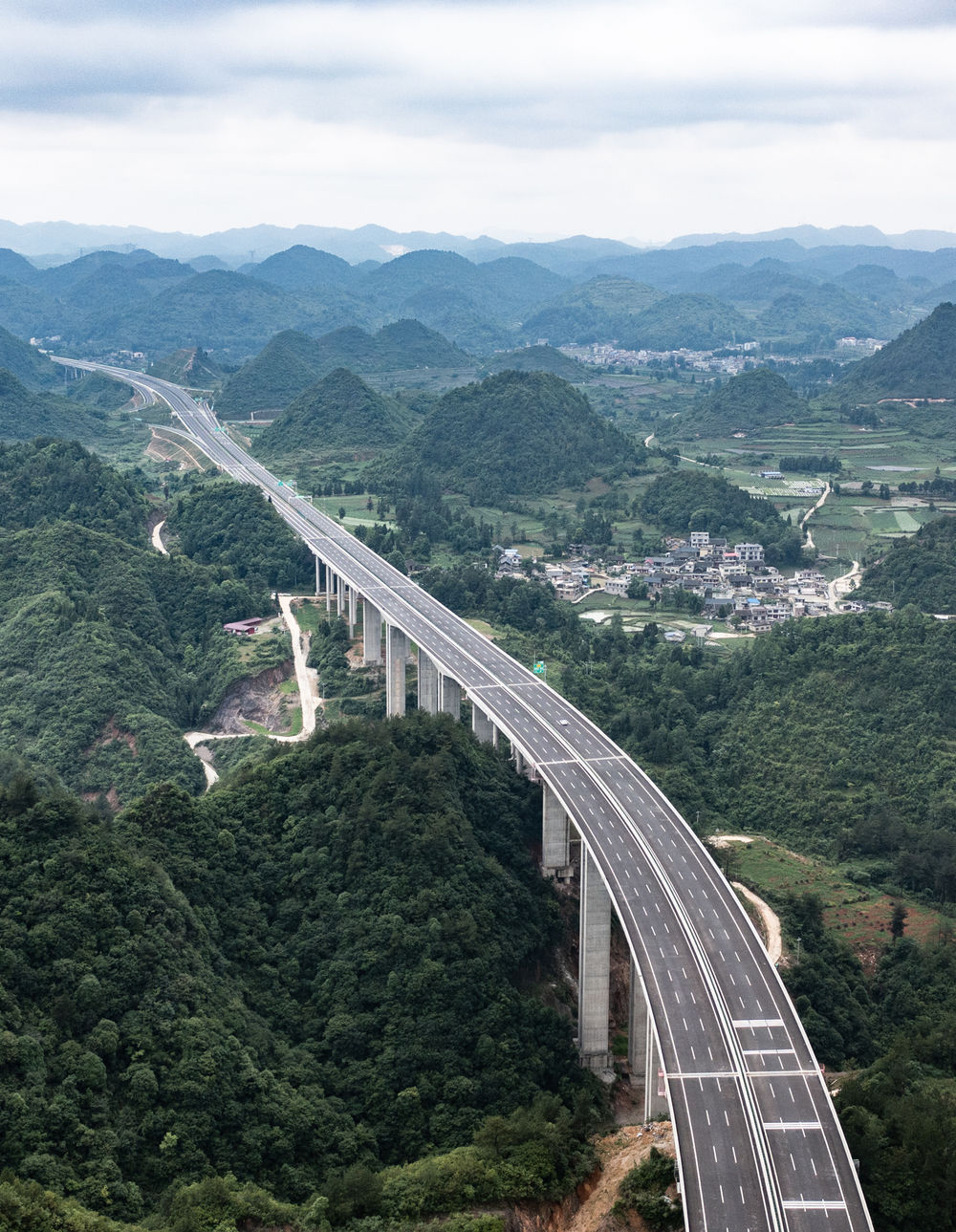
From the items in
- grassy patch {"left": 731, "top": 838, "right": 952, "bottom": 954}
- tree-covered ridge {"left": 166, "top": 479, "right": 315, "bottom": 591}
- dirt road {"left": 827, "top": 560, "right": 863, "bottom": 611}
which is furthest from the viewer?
tree-covered ridge {"left": 166, "top": 479, "right": 315, "bottom": 591}

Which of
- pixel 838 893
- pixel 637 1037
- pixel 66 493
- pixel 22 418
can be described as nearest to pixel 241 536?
pixel 66 493

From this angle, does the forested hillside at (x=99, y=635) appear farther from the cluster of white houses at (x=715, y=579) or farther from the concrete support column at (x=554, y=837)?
the cluster of white houses at (x=715, y=579)

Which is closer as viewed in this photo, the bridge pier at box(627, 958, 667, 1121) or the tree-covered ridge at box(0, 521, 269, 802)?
the bridge pier at box(627, 958, 667, 1121)

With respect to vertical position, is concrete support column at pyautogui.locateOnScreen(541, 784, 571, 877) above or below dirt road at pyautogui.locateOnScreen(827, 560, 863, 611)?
below

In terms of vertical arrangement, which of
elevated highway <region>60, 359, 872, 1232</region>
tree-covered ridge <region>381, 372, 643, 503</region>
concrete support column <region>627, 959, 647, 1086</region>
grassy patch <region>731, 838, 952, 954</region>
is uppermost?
tree-covered ridge <region>381, 372, 643, 503</region>

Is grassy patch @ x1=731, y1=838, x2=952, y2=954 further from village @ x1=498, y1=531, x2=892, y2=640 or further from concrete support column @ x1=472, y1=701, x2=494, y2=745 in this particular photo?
village @ x1=498, y1=531, x2=892, y2=640

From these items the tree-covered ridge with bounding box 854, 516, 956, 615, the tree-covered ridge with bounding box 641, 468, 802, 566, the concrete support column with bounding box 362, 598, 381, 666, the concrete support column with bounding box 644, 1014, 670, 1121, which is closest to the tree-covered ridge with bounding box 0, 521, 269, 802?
the concrete support column with bounding box 362, 598, 381, 666
